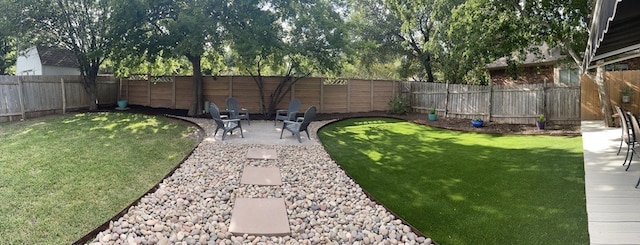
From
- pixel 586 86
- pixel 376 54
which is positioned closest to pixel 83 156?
pixel 586 86

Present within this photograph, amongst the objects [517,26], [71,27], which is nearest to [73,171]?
[71,27]

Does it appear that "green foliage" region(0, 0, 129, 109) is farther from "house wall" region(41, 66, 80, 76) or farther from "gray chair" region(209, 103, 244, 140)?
"house wall" region(41, 66, 80, 76)

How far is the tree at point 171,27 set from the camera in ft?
34.5

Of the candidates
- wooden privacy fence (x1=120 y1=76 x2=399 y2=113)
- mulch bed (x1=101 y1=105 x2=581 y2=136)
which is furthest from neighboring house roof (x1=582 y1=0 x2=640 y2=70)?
wooden privacy fence (x1=120 y1=76 x2=399 y2=113)

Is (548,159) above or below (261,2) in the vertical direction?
below

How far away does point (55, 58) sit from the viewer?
19453 millimetres

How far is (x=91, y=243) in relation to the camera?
293 cm

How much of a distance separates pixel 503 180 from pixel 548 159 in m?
1.85

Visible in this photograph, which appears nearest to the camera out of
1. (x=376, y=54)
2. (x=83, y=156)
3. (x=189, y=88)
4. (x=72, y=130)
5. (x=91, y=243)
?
(x=91, y=243)

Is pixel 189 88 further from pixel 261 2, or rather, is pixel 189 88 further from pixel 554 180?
pixel 554 180

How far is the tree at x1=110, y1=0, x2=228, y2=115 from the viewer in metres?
10.5

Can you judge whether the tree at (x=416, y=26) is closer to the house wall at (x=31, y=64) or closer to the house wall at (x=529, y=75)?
the house wall at (x=529, y=75)

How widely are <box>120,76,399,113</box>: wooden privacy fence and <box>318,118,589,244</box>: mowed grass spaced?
5567 mm

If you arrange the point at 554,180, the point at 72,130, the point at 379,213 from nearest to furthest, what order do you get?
the point at 379,213
the point at 554,180
the point at 72,130
